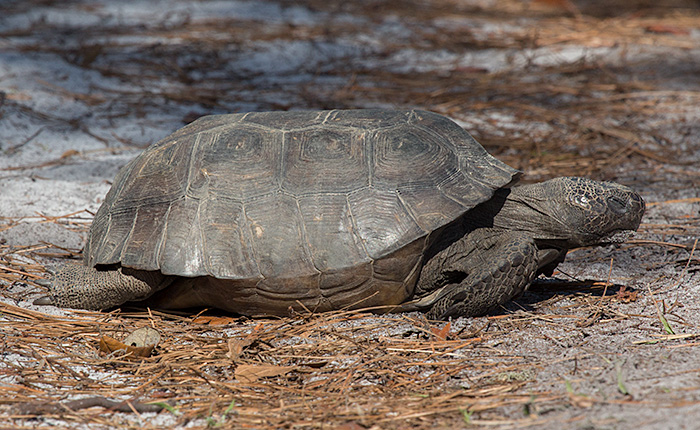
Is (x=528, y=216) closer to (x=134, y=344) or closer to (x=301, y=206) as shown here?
(x=301, y=206)

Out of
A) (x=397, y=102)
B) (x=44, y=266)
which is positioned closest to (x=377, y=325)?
(x=44, y=266)

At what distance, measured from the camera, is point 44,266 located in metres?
3.59

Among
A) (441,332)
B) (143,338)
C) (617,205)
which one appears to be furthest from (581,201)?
(143,338)

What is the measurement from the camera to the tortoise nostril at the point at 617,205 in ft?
10.6

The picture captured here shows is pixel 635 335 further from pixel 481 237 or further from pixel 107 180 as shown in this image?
pixel 107 180

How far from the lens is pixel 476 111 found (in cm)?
621

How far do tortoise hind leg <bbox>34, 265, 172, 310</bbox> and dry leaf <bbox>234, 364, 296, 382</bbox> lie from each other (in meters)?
0.86

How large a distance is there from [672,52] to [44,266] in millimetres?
7767

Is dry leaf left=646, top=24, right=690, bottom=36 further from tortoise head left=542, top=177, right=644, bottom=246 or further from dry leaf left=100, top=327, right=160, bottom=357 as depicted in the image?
dry leaf left=100, top=327, right=160, bottom=357

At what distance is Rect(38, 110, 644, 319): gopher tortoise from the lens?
3027 millimetres

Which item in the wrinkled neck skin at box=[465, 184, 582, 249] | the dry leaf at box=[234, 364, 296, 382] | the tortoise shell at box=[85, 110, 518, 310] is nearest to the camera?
the dry leaf at box=[234, 364, 296, 382]

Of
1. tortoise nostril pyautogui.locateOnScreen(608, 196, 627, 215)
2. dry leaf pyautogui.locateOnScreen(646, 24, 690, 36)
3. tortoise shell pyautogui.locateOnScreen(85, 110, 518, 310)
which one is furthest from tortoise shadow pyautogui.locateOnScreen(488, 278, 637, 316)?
dry leaf pyautogui.locateOnScreen(646, 24, 690, 36)

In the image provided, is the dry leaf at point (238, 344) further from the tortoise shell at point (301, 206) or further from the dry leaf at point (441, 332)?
the dry leaf at point (441, 332)

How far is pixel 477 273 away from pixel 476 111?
11.2ft
